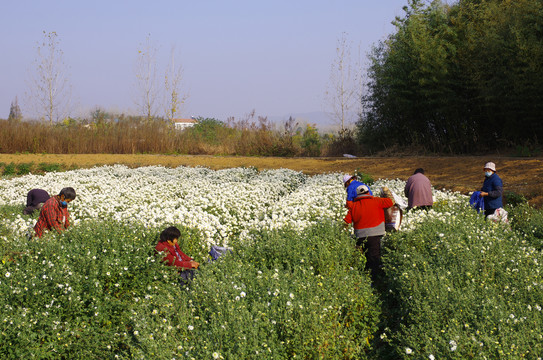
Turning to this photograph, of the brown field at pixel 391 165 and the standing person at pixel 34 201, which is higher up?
the brown field at pixel 391 165

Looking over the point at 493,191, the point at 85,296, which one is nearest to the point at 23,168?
the point at 85,296

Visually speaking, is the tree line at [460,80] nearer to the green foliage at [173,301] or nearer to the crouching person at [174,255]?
the green foliage at [173,301]

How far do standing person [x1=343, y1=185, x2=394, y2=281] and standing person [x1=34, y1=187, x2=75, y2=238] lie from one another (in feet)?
15.0

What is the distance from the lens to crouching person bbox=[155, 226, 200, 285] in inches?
281

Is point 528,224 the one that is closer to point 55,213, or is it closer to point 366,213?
point 366,213

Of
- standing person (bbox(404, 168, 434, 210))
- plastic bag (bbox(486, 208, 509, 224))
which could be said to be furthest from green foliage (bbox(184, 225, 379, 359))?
standing person (bbox(404, 168, 434, 210))

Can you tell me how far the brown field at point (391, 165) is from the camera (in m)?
15.5

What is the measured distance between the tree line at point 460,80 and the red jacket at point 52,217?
16.3 m

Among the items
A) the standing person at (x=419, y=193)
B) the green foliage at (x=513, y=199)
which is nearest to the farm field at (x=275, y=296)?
the standing person at (x=419, y=193)

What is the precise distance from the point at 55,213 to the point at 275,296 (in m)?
4.76

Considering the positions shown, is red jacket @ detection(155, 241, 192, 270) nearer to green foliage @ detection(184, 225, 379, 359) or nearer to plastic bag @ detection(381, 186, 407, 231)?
green foliage @ detection(184, 225, 379, 359)

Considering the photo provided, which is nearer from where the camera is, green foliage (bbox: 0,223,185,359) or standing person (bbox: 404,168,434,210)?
green foliage (bbox: 0,223,185,359)

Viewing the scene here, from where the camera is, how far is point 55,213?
851 centimetres

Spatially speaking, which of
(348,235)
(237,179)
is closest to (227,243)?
(348,235)
